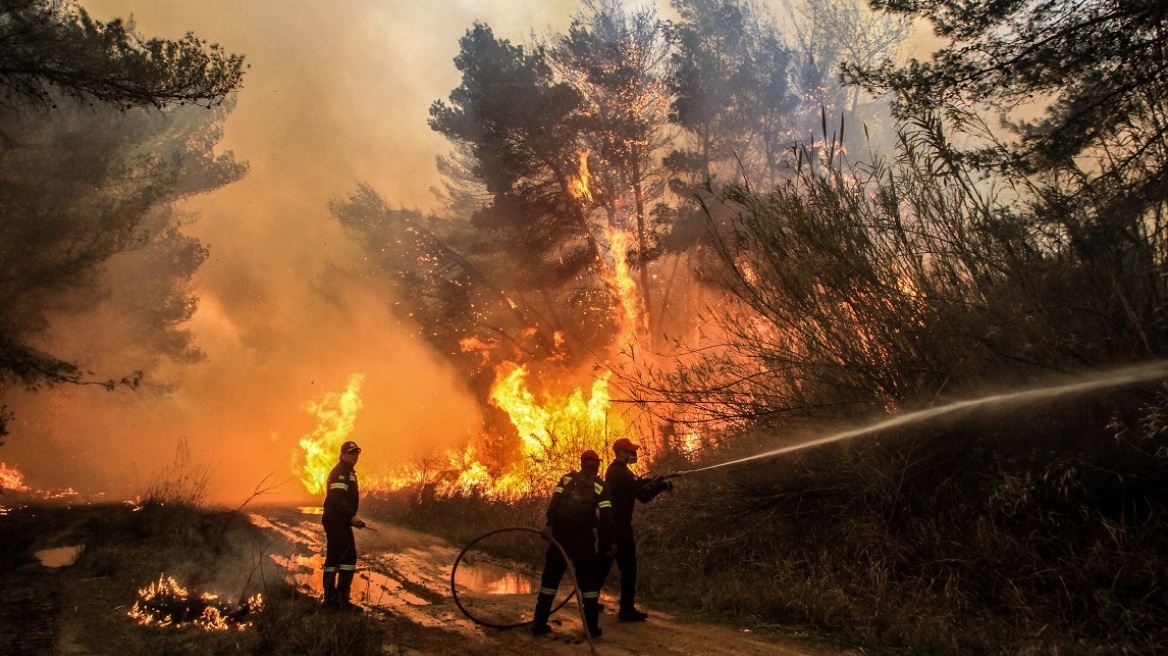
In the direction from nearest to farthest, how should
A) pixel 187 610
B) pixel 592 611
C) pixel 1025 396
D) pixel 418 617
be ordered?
pixel 592 611, pixel 1025 396, pixel 187 610, pixel 418 617

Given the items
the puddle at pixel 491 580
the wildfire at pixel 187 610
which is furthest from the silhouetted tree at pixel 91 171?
the puddle at pixel 491 580

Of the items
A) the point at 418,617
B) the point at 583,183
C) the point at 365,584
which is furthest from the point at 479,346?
the point at 418,617

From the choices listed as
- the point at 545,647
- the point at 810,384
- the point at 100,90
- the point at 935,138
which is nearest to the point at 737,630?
the point at 545,647

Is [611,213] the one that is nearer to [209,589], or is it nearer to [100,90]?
[100,90]

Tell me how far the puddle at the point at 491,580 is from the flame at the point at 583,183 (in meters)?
12.9

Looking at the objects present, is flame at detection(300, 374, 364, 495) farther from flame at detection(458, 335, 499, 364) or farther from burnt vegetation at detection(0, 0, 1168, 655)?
burnt vegetation at detection(0, 0, 1168, 655)

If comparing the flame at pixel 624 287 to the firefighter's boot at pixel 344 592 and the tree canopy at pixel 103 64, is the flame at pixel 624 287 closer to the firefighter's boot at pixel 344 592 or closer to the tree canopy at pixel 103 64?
the tree canopy at pixel 103 64

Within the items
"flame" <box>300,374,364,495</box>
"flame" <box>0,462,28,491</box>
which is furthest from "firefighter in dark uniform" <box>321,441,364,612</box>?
"flame" <box>0,462,28,491</box>

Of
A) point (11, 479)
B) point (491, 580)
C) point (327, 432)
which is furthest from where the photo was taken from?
point (327, 432)

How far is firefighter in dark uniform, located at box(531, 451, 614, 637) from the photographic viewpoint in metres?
7.61

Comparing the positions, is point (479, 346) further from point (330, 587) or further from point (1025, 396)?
point (1025, 396)

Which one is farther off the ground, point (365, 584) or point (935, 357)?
point (935, 357)

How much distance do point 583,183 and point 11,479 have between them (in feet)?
78.6

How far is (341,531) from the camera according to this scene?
8938 millimetres
